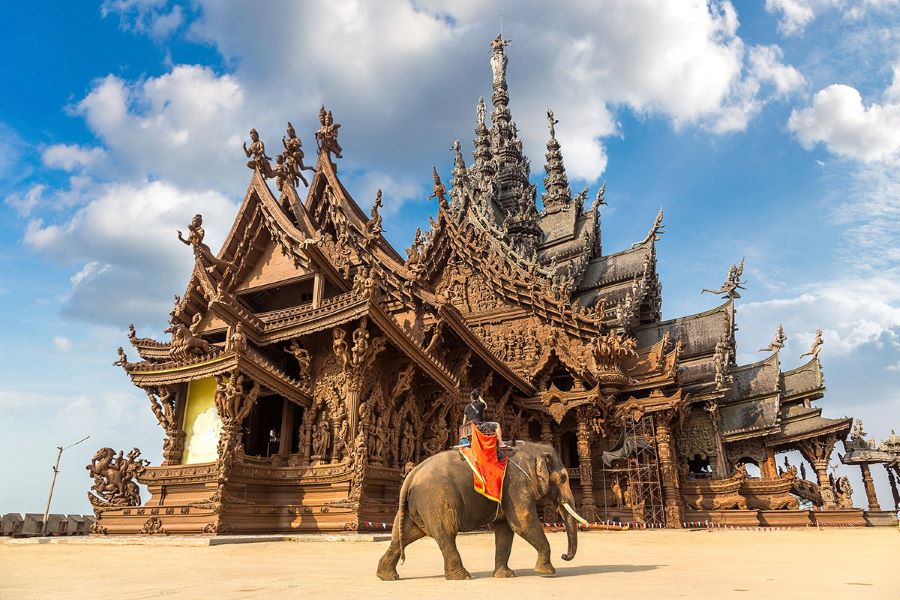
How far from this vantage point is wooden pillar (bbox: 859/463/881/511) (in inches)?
762

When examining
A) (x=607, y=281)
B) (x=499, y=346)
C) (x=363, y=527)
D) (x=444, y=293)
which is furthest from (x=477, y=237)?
(x=363, y=527)

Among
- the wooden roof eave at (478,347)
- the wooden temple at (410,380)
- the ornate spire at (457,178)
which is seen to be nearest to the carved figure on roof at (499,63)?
the ornate spire at (457,178)

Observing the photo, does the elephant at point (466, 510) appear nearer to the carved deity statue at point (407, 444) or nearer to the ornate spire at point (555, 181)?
the carved deity statue at point (407, 444)

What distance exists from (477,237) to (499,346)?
12.8 ft

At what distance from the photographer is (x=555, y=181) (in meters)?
33.4

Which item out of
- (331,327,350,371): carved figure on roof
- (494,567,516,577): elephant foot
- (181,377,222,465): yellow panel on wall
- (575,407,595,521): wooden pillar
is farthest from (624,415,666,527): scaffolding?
(494,567,516,577): elephant foot

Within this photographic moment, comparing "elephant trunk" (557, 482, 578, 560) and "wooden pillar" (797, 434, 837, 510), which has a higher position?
"wooden pillar" (797, 434, 837, 510)

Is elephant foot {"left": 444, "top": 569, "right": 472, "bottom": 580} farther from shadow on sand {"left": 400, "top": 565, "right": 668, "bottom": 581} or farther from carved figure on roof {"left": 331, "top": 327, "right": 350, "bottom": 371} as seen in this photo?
carved figure on roof {"left": 331, "top": 327, "right": 350, "bottom": 371}

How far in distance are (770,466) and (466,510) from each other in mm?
18401

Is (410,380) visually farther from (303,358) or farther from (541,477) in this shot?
(541,477)

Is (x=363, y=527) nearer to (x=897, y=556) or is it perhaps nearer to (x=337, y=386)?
(x=337, y=386)

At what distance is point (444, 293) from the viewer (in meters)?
19.3

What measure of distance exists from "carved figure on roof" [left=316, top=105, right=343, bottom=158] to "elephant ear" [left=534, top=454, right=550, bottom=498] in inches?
550

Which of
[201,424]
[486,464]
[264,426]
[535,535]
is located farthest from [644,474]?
[486,464]
